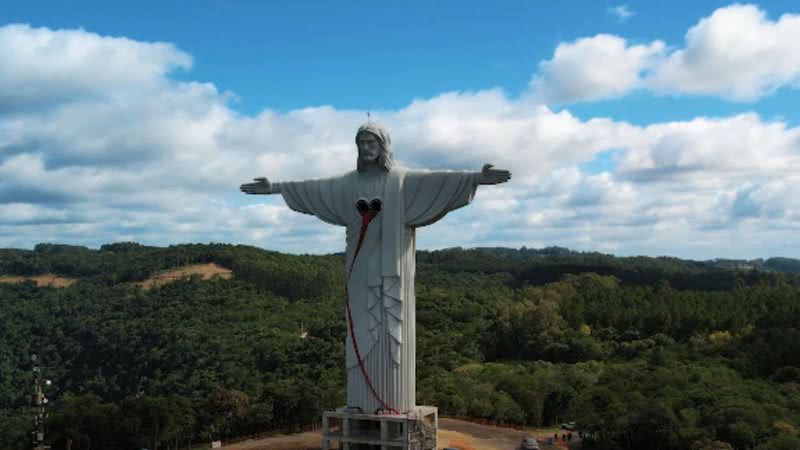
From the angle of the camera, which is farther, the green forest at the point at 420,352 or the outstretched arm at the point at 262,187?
the green forest at the point at 420,352

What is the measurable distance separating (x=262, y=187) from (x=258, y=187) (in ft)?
0.39

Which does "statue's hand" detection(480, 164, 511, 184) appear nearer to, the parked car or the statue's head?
the statue's head

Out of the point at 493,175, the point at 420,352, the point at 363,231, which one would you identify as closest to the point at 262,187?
the point at 363,231

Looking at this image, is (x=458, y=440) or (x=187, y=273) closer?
(x=458, y=440)

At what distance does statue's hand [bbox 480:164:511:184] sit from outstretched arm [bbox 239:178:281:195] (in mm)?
5304

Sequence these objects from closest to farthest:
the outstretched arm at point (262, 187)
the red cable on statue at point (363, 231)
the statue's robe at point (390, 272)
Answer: the statue's robe at point (390, 272)
the red cable on statue at point (363, 231)
the outstretched arm at point (262, 187)

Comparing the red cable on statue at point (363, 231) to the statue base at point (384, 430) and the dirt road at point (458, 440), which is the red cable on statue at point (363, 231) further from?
the dirt road at point (458, 440)

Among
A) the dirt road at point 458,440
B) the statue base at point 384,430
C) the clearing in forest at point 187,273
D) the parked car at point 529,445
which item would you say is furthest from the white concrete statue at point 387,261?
the clearing in forest at point 187,273

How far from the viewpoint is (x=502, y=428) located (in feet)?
103

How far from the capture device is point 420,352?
187 feet

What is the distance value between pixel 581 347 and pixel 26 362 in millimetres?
53982

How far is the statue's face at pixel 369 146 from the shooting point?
59.6 ft

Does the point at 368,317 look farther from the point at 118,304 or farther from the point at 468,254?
the point at 468,254

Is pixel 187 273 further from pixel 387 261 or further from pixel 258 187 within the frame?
pixel 387 261
